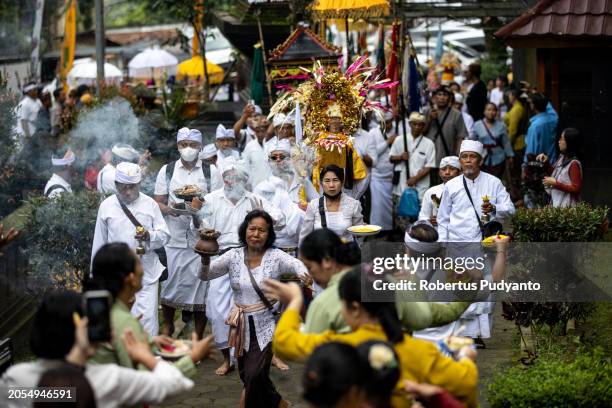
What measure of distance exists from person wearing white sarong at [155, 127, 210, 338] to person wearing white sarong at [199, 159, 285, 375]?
1.93 feet

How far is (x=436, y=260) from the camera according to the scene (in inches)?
327

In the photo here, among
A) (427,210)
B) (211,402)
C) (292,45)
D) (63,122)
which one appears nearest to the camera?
(211,402)

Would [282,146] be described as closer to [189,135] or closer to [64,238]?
[189,135]

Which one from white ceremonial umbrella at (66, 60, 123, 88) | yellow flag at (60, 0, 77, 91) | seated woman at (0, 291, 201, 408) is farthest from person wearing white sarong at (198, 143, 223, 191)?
white ceremonial umbrella at (66, 60, 123, 88)

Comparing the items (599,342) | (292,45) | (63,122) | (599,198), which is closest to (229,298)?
(599,342)

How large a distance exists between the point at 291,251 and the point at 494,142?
6889mm

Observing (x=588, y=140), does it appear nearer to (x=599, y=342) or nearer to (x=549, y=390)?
(x=599, y=342)

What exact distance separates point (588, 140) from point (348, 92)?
13.6 feet

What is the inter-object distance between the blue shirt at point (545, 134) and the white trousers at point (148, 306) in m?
6.81

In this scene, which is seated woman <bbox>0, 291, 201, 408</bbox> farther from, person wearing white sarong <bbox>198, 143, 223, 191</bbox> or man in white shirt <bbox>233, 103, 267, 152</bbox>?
man in white shirt <bbox>233, 103, 267, 152</bbox>

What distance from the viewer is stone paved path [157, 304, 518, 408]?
9.09 m

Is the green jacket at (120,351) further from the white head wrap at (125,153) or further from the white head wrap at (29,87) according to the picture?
the white head wrap at (29,87)

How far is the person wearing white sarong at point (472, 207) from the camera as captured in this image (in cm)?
1004

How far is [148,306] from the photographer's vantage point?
9.52 m
